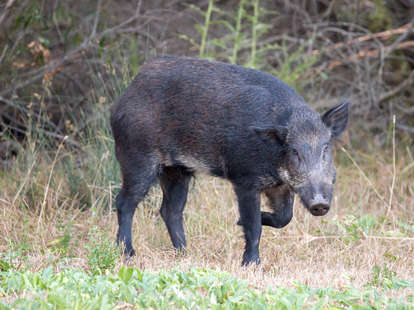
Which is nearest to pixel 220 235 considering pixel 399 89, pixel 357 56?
pixel 357 56

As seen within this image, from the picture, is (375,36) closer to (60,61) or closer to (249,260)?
(60,61)

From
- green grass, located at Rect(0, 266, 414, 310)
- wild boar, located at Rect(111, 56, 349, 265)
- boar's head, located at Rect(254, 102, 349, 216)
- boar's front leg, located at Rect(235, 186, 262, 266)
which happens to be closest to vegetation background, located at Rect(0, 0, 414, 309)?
green grass, located at Rect(0, 266, 414, 310)

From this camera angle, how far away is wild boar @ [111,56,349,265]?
15.1 ft

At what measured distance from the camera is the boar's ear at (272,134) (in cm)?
450

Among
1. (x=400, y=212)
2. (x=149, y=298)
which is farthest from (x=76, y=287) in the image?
(x=400, y=212)

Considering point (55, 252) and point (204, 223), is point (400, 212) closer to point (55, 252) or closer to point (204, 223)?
point (204, 223)

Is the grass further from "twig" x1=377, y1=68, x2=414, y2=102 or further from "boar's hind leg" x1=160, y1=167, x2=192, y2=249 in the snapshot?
"twig" x1=377, y1=68, x2=414, y2=102

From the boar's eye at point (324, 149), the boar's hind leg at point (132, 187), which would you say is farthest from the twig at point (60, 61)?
the boar's eye at point (324, 149)

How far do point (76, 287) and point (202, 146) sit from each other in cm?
192

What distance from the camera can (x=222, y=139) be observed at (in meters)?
4.87

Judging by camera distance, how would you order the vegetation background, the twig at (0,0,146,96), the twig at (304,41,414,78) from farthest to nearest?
the twig at (304,41,414,78) → the twig at (0,0,146,96) → the vegetation background

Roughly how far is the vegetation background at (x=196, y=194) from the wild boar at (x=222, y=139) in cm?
33

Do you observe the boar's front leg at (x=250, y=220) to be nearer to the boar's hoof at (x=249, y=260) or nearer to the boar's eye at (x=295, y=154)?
the boar's hoof at (x=249, y=260)

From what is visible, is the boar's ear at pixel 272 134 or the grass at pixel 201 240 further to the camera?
the boar's ear at pixel 272 134
